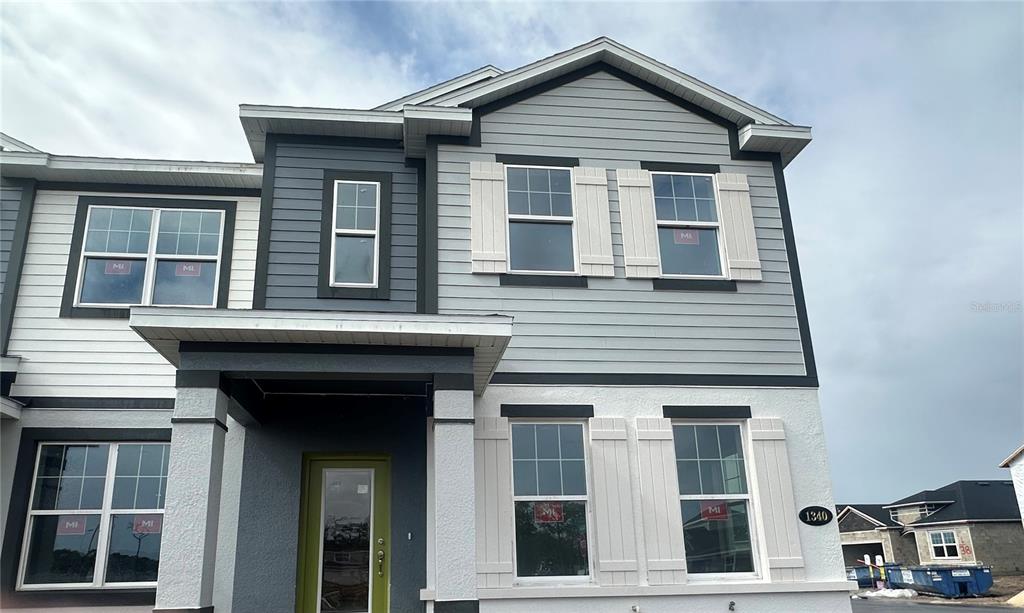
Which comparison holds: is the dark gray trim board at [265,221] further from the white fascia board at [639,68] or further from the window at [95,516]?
the window at [95,516]

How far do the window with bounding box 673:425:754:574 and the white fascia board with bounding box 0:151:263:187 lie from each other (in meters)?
6.21

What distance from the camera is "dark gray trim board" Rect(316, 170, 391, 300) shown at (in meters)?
7.99

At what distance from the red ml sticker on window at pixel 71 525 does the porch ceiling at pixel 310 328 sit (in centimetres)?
312

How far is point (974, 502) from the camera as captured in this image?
1495 inches

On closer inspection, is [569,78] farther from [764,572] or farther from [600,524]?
[764,572]

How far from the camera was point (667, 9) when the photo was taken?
10.1 metres

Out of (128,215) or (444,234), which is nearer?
(444,234)

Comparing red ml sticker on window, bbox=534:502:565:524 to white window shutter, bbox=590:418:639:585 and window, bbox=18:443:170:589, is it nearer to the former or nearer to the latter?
white window shutter, bbox=590:418:639:585

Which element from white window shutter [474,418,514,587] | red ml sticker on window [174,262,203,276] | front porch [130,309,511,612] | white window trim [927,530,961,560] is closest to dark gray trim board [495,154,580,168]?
front porch [130,309,511,612]

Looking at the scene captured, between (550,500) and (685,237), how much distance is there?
3451 mm

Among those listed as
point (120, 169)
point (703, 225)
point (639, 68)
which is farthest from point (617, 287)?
point (120, 169)

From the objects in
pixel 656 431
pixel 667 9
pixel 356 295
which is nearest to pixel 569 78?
pixel 667 9

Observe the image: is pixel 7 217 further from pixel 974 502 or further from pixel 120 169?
pixel 974 502

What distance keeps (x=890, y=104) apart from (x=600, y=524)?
397 inches
